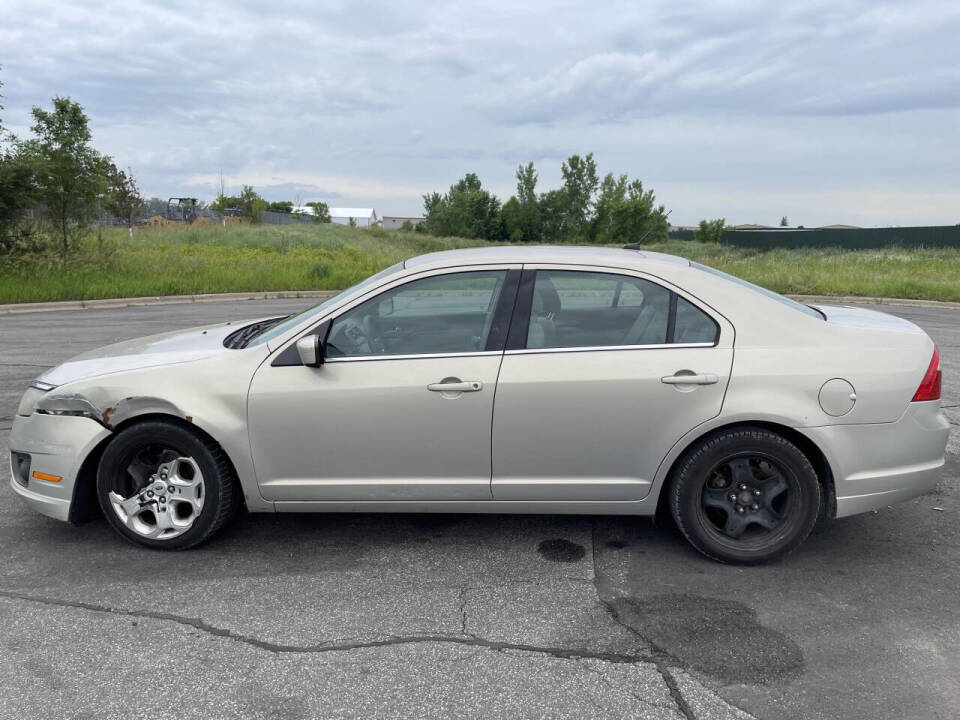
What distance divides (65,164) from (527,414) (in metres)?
19.1

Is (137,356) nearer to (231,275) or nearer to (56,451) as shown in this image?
(56,451)

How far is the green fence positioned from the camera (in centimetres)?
3912

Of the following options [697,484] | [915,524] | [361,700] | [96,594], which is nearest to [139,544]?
[96,594]

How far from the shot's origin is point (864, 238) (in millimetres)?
43406

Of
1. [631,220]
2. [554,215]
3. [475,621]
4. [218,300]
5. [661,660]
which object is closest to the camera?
[661,660]

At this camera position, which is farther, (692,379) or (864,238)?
(864,238)

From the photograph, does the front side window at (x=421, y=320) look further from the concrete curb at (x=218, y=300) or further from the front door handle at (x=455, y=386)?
the concrete curb at (x=218, y=300)

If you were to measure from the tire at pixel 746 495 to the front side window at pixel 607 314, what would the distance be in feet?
1.81

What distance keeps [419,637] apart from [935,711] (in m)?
1.91

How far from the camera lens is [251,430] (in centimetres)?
364

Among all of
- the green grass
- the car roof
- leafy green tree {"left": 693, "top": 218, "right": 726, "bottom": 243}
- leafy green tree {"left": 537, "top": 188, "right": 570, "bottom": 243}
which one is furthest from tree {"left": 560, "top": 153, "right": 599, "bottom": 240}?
the car roof

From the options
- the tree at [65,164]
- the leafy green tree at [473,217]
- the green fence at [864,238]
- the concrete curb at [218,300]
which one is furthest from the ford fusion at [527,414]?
the leafy green tree at [473,217]

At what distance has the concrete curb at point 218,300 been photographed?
16.5 m

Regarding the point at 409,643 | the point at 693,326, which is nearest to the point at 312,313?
the point at 409,643
